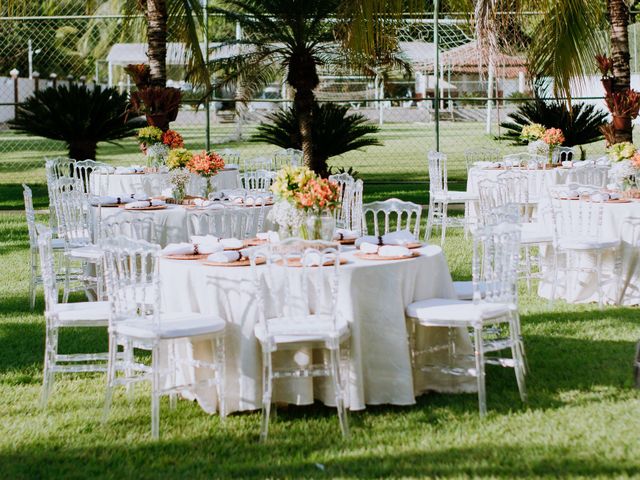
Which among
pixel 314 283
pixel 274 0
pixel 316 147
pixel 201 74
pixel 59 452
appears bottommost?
pixel 59 452

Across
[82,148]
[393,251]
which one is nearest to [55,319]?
[393,251]

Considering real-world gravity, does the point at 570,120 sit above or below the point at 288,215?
above

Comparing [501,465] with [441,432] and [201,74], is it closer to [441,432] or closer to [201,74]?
[441,432]

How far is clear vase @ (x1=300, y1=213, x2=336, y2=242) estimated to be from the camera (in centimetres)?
630

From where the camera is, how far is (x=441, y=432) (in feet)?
18.7

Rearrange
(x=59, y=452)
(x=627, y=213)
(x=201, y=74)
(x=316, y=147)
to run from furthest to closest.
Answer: (x=316, y=147) → (x=201, y=74) → (x=627, y=213) → (x=59, y=452)

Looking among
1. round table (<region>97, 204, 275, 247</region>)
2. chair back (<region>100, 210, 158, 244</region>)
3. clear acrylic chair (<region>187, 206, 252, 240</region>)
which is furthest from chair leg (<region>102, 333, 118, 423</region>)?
round table (<region>97, 204, 275, 247</region>)

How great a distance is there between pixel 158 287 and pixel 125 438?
843mm

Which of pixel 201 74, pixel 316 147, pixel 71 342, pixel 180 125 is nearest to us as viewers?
pixel 71 342

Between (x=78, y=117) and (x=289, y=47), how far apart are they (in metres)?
3.33

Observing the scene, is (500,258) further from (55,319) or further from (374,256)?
(55,319)

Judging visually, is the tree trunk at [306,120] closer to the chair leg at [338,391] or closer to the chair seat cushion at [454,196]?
the chair seat cushion at [454,196]

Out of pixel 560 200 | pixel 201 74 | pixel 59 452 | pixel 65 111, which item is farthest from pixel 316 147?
pixel 59 452

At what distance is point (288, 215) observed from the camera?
6.32 metres
